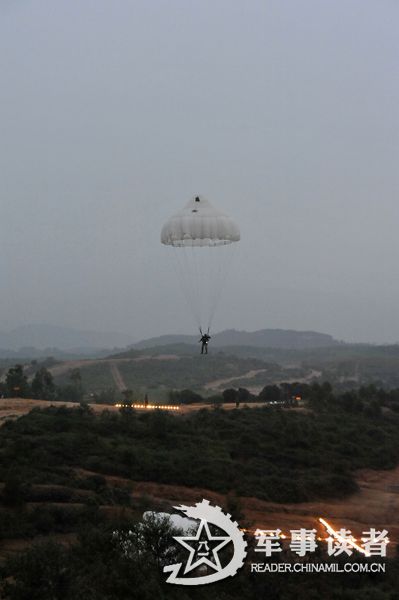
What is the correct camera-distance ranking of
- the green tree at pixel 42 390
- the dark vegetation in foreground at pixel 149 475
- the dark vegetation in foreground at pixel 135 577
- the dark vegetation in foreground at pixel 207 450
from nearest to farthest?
the dark vegetation in foreground at pixel 135 577, the dark vegetation in foreground at pixel 149 475, the dark vegetation in foreground at pixel 207 450, the green tree at pixel 42 390

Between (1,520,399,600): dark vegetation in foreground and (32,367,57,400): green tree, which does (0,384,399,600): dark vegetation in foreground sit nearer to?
(1,520,399,600): dark vegetation in foreground

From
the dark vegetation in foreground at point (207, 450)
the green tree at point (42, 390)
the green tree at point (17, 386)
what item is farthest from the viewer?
the green tree at point (42, 390)

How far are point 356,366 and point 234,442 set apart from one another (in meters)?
128

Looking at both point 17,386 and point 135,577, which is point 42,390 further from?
point 135,577

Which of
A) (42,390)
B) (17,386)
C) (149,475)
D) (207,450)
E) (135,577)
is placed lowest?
(149,475)

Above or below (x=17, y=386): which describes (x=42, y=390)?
below

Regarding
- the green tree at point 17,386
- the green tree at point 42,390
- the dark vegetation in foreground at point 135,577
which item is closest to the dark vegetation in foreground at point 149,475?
the dark vegetation in foreground at point 135,577

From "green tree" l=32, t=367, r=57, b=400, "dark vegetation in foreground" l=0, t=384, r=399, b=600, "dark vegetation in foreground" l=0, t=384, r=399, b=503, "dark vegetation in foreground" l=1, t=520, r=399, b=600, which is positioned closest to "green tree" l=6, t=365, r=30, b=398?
"green tree" l=32, t=367, r=57, b=400

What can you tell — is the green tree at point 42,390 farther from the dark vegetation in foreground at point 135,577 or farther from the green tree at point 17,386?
the dark vegetation in foreground at point 135,577

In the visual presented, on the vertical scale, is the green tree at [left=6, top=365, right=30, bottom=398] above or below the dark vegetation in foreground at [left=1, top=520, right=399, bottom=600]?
above

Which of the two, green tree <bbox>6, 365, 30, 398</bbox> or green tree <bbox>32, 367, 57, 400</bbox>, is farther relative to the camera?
green tree <bbox>32, 367, 57, 400</bbox>

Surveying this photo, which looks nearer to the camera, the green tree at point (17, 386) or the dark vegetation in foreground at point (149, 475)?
the dark vegetation in foreground at point (149, 475)

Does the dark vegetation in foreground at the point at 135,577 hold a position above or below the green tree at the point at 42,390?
below

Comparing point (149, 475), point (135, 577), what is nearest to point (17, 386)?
point (149, 475)
